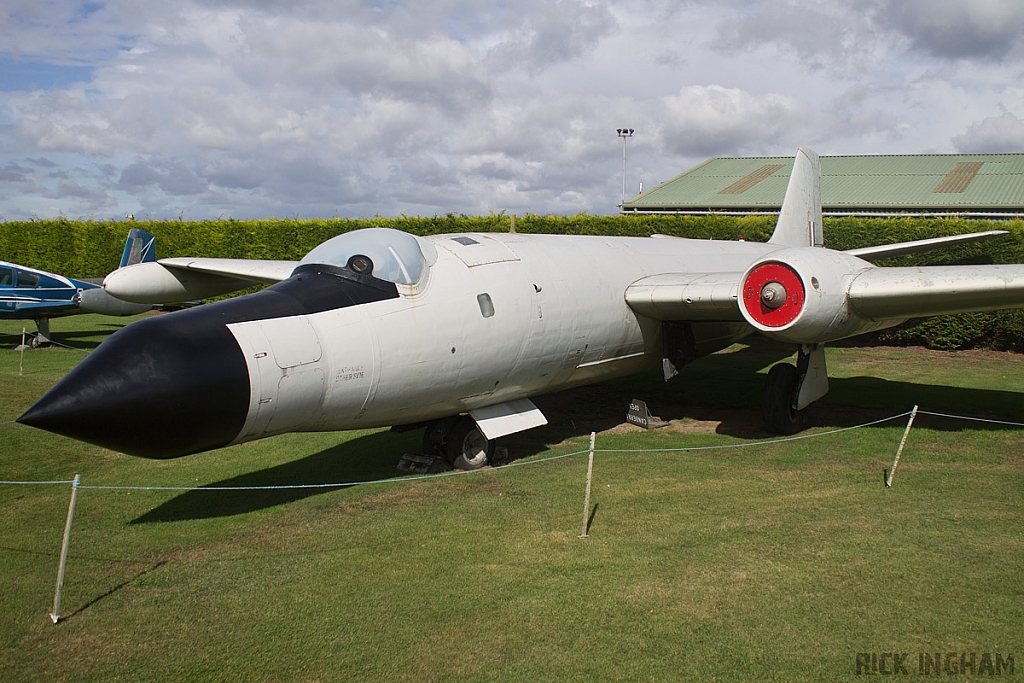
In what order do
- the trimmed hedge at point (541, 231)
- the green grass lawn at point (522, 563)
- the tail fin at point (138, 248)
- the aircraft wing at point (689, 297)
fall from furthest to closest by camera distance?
the tail fin at point (138, 248)
the trimmed hedge at point (541, 231)
the aircraft wing at point (689, 297)
the green grass lawn at point (522, 563)

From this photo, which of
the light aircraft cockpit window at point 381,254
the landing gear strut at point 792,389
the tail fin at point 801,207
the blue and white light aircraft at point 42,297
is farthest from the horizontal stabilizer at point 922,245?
the blue and white light aircraft at point 42,297

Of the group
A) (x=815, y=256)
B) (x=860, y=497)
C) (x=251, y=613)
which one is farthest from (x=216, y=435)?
(x=815, y=256)

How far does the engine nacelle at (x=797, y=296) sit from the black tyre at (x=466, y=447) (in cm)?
322

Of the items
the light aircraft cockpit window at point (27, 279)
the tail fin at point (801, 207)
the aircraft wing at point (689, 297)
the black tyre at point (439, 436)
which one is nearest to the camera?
the black tyre at point (439, 436)

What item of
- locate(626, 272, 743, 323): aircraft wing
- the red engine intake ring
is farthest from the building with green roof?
the red engine intake ring

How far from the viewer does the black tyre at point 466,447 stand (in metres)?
7.95

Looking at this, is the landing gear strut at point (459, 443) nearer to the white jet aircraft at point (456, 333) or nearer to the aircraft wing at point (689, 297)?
the white jet aircraft at point (456, 333)

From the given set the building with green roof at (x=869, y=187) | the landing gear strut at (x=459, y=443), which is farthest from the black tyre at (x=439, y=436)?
the building with green roof at (x=869, y=187)

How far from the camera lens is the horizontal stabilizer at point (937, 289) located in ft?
26.3

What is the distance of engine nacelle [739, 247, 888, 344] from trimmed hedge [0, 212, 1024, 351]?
10206 millimetres

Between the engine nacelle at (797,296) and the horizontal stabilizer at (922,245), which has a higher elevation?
the horizontal stabilizer at (922,245)

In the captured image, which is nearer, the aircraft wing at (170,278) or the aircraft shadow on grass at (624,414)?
the aircraft shadow on grass at (624,414)

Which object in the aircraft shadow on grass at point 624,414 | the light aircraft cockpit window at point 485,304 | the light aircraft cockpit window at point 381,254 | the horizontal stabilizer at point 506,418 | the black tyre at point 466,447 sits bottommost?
the aircraft shadow on grass at point 624,414

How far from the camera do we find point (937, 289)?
816 cm
